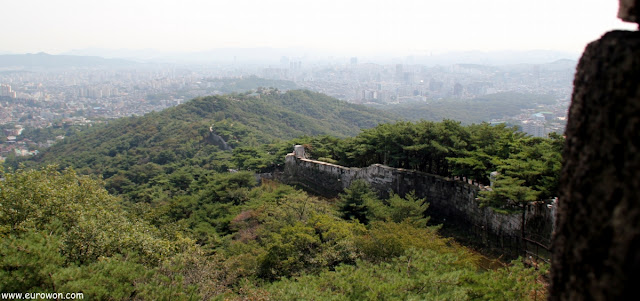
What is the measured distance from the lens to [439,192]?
35.1 feet

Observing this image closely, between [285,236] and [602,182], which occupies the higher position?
[602,182]

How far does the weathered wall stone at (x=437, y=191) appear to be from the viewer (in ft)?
25.6

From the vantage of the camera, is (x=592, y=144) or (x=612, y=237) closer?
(x=612, y=237)

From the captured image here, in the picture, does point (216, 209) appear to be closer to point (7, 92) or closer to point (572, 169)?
point (572, 169)

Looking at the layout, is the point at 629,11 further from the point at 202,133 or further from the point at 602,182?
the point at 202,133

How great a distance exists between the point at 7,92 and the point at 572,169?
6270 inches

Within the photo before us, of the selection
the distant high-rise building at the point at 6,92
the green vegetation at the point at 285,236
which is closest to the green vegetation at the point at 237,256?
the green vegetation at the point at 285,236

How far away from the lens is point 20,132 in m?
78.3

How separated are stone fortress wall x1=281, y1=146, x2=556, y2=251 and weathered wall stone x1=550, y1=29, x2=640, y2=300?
240 inches

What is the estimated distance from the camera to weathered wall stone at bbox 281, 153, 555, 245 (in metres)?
7.79

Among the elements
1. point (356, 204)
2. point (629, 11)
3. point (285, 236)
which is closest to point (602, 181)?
point (629, 11)

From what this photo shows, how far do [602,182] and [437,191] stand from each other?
30.6ft

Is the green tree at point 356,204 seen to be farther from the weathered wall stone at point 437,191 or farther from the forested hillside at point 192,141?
the forested hillside at point 192,141

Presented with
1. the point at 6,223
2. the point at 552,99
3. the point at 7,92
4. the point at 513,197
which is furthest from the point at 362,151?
the point at 7,92
